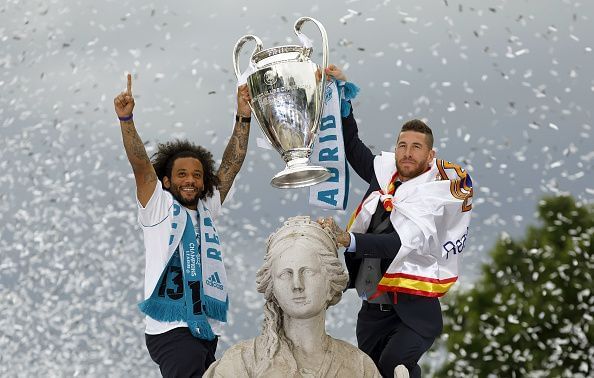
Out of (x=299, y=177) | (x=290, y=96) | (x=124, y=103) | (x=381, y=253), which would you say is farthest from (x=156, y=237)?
(x=381, y=253)

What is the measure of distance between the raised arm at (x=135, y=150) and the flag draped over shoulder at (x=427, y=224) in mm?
1251

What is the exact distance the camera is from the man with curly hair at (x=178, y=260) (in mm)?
7398

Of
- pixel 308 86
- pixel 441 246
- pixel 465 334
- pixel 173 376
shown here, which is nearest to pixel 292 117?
pixel 308 86

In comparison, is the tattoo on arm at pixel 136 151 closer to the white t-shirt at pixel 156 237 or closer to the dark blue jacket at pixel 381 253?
the white t-shirt at pixel 156 237

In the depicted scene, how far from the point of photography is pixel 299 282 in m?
6.09

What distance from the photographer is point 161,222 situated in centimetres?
761

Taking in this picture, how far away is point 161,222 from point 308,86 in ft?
4.04

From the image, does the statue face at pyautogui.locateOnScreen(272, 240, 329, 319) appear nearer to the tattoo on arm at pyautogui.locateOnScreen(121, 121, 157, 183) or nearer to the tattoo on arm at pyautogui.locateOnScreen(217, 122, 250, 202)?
the tattoo on arm at pyautogui.locateOnScreen(121, 121, 157, 183)

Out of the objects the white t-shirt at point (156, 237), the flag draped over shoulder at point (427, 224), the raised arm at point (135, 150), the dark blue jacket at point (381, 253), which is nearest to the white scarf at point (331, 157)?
the dark blue jacket at point (381, 253)

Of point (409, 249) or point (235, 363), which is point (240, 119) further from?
point (235, 363)

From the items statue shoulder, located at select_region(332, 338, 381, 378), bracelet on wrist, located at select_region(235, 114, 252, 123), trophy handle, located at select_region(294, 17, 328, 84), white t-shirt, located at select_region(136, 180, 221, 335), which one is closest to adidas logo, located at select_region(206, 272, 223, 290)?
white t-shirt, located at select_region(136, 180, 221, 335)

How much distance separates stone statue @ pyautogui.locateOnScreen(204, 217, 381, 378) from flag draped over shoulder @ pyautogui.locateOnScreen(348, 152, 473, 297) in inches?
36.0

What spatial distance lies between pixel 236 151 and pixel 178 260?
3.07 feet

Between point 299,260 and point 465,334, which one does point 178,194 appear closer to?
point 299,260
